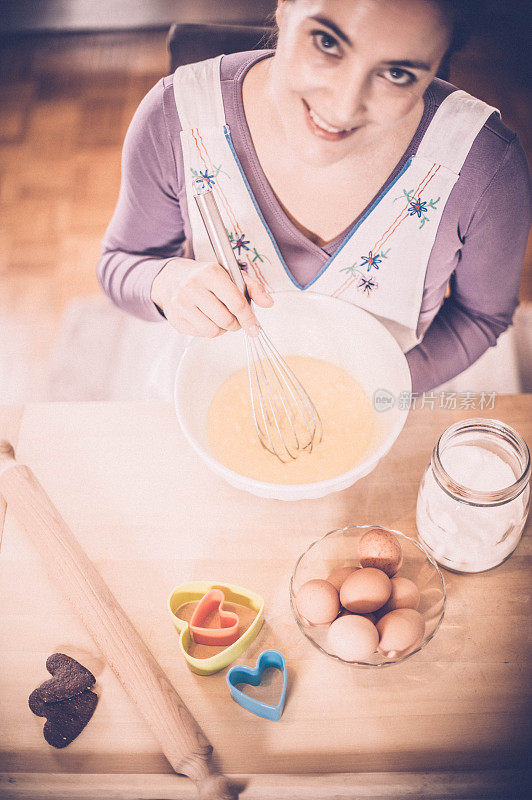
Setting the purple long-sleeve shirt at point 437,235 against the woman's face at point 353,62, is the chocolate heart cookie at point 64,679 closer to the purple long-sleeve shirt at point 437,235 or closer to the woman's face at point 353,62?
the purple long-sleeve shirt at point 437,235

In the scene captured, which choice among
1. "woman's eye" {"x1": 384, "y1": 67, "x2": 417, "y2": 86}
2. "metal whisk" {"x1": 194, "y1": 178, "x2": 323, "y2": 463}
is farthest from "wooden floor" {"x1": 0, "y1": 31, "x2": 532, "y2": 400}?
"woman's eye" {"x1": 384, "y1": 67, "x2": 417, "y2": 86}

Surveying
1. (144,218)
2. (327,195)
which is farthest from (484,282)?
(144,218)

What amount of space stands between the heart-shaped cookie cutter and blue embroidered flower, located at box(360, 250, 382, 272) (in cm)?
41

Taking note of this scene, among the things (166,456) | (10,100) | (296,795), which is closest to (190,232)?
(166,456)

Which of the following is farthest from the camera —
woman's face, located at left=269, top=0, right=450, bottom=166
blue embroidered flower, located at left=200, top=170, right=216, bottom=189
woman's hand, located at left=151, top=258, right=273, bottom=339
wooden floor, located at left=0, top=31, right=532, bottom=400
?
wooden floor, located at left=0, top=31, right=532, bottom=400

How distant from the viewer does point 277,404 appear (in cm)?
67

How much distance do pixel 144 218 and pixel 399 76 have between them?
0.37m

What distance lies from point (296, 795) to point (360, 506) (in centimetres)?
27

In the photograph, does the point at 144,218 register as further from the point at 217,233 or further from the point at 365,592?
the point at 365,592

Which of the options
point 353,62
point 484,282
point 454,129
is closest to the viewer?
point 353,62

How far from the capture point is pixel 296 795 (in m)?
0.51

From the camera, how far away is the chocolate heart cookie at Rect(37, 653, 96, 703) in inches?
21.1

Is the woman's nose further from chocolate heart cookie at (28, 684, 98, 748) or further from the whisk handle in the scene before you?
chocolate heart cookie at (28, 684, 98, 748)

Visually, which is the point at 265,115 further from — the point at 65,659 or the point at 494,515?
the point at 65,659
